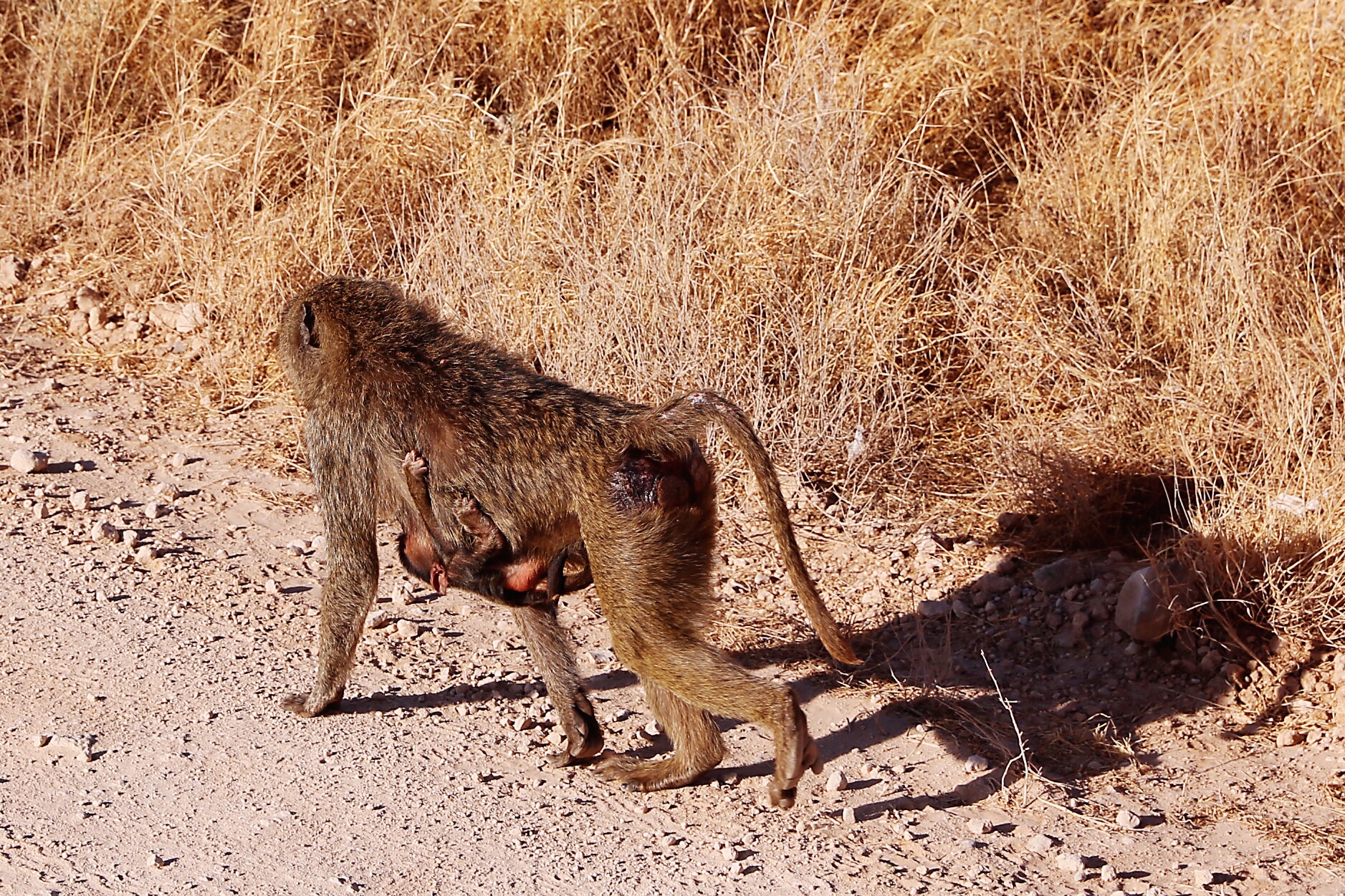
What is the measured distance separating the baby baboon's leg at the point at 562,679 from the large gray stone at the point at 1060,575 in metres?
1.76

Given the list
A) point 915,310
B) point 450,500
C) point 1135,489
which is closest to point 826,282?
point 915,310

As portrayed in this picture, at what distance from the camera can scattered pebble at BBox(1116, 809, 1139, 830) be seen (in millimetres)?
4121

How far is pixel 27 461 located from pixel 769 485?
3.11m

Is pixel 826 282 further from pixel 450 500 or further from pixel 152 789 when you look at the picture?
pixel 152 789

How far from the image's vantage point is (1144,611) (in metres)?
4.91

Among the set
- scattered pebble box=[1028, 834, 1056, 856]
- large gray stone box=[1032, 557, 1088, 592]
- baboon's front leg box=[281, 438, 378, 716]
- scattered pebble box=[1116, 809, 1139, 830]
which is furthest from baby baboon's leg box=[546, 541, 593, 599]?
large gray stone box=[1032, 557, 1088, 592]

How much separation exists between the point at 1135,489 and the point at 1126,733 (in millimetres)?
1185

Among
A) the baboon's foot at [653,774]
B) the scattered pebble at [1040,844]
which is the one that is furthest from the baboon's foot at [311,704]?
the scattered pebble at [1040,844]

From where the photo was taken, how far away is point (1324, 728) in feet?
15.1

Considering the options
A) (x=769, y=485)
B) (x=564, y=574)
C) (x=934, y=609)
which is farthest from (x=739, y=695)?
(x=934, y=609)

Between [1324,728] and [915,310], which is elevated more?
[915,310]

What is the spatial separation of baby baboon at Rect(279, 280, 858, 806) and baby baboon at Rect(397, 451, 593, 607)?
1.0 inches

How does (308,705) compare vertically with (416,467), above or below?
below

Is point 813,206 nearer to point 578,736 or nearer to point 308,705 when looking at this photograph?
point 578,736
